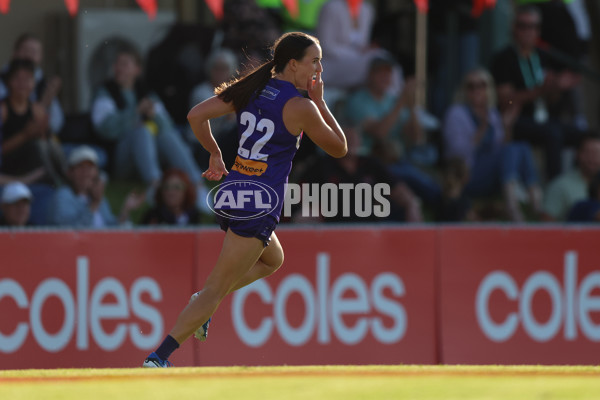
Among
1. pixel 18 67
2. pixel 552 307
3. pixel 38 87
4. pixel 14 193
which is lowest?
pixel 552 307

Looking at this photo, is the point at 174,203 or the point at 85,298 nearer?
the point at 85,298

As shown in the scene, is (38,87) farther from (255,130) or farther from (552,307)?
(552,307)

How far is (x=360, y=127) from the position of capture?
34.4ft

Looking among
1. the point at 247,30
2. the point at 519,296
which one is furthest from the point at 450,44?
the point at 519,296

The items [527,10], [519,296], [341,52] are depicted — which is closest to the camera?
[519,296]

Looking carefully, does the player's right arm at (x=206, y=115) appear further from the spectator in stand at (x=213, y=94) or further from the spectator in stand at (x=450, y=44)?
the spectator in stand at (x=450, y=44)

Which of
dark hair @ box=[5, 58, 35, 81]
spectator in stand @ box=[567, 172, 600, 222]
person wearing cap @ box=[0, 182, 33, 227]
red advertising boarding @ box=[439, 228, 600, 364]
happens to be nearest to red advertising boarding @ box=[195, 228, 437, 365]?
red advertising boarding @ box=[439, 228, 600, 364]

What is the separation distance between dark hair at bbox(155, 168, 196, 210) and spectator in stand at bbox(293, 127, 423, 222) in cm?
92

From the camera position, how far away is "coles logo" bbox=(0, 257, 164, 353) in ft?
28.1

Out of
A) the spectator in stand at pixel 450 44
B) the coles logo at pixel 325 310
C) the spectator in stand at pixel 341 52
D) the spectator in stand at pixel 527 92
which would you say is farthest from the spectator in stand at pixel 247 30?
the coles logo at pixel 325 310

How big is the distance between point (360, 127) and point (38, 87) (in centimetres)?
294

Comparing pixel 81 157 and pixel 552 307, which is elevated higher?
pixel 81 157

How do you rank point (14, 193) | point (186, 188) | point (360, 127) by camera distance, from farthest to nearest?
1. point (360, 127)
2. point (186, 188)
3. point (14, 193)

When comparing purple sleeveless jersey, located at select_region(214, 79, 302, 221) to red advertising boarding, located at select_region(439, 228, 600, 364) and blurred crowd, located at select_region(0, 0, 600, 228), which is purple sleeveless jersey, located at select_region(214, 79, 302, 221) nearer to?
blurred crowd, located at select_region(0, 0, 600, 228)
